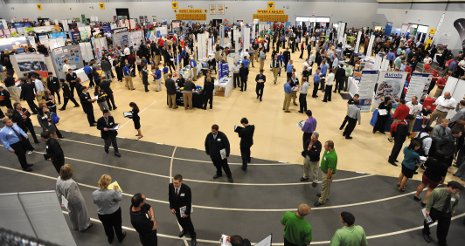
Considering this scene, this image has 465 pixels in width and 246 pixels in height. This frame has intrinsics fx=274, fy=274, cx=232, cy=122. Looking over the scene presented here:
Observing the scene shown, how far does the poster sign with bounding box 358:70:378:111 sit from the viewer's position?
38.3 ft

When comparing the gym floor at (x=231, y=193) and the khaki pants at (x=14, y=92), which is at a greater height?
the khaki pants at (x=14, y=92)

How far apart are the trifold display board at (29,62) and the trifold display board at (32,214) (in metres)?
14.0

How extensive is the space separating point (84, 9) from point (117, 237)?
4547 cm

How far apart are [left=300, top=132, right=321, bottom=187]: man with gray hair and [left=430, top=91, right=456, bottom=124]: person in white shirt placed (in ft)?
19.5

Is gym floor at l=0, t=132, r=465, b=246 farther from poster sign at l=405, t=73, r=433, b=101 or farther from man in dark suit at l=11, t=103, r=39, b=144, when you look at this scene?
poster sign at l=405, t=73, r=433, b=101

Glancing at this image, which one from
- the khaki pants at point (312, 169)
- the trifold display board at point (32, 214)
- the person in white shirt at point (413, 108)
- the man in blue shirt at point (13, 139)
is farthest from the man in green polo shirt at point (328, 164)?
the man in blue shirt at point (13, 139)

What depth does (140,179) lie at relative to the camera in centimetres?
735

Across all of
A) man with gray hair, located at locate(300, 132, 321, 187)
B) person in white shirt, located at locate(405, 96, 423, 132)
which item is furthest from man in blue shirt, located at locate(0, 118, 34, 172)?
person in white shirt, located at locate(405, 96, 423, 132)

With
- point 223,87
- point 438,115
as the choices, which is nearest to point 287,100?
point 223,87

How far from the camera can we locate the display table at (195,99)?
1216cm

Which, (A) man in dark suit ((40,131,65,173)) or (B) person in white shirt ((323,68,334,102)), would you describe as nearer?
(A) man in dark suit ((40,131,65,173))

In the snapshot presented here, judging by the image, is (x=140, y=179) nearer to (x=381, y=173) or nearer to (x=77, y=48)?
(x=381, y=173)

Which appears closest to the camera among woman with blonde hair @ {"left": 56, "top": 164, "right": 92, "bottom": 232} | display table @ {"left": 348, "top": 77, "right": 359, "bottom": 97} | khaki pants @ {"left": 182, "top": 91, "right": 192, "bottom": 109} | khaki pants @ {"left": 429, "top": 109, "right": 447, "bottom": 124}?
woman with blonde hair @ {"left": 56, "top": 164, "right": 92, "bottom": 232}

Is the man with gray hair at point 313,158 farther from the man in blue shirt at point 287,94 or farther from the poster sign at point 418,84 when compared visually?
the poster sign at point 418,84
